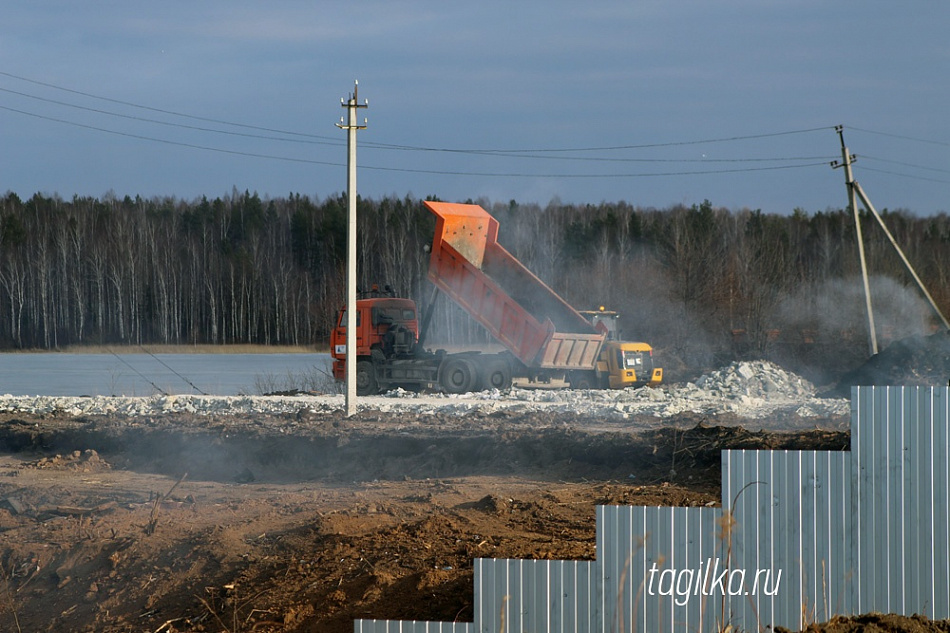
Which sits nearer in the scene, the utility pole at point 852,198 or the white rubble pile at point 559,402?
the white rubble pile at point 559,402

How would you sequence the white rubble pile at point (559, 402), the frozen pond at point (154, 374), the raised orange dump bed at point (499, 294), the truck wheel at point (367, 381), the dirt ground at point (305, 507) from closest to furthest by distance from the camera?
the dirt ground at point (305, 507)
the white rubble pile at point (559, 402)
the raised orange dump bed at point (499, 294)
the truck wheel at point (367, 381)
the frozen pond at point (154, 374)

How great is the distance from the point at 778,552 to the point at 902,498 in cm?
73

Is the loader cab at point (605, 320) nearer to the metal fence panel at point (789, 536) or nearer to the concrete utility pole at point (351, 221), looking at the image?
the concrete utility pole at point (351, 221)

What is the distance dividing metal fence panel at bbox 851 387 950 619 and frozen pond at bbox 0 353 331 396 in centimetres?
2087

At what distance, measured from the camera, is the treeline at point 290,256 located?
49.3m

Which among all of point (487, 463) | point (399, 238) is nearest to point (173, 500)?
point (487, 463)

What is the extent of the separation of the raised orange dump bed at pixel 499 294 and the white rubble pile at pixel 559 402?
1038 millimetres

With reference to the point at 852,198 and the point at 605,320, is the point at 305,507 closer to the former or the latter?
the point at 605,320

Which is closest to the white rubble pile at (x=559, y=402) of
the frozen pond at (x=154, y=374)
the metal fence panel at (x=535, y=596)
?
the frozen pond at (x=154, y=374)

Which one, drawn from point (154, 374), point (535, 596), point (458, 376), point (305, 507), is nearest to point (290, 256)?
point (154, 374)

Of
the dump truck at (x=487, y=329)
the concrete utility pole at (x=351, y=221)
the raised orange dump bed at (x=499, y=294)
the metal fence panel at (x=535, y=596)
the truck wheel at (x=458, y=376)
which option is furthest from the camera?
the truck wheel at (x=458, y=376)

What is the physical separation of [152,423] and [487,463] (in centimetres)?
697

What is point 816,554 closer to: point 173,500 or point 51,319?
point 173,500

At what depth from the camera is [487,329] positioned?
72.8ft
